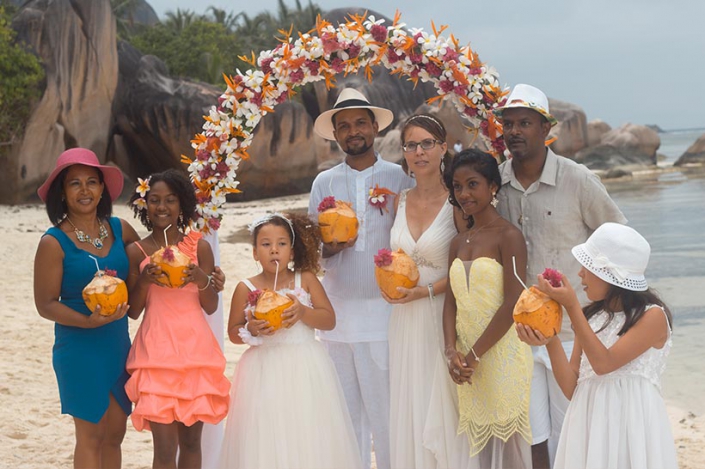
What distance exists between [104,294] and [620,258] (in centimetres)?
271

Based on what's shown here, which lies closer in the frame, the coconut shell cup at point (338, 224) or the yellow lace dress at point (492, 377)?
the yellow lace dress at point (492, 377)

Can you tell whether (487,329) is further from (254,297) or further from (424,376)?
(254,297)

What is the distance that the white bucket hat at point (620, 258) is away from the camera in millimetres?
3969

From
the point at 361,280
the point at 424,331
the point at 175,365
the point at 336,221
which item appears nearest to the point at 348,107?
the point at 336,221

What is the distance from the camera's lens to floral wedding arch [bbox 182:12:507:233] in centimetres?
580

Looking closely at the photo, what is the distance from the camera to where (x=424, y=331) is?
518 cm

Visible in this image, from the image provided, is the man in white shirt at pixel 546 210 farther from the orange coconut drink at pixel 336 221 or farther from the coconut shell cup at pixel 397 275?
the orange coconut drink at pixel 336 221

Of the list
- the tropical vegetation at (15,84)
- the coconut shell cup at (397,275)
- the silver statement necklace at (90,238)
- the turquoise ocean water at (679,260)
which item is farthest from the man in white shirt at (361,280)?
the tropical vegetation at (15,84)

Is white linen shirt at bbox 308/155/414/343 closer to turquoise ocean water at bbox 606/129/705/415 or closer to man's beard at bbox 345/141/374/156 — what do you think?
man's beard at bbox 345/141/374/156

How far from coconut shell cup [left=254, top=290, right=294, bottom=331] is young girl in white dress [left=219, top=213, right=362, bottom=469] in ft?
0.11

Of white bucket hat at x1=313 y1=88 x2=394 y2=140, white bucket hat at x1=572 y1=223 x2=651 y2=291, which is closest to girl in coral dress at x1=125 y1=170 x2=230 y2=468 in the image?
white bucket hat at x1=313 y1=88 x2=394 y2=140

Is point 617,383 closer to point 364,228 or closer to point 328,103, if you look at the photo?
point 364,228

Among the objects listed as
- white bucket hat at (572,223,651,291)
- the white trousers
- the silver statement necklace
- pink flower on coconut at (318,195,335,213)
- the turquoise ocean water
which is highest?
pink flower on coconut at (318,195,335,213)

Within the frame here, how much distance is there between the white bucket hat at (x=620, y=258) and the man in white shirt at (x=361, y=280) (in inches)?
75.7
